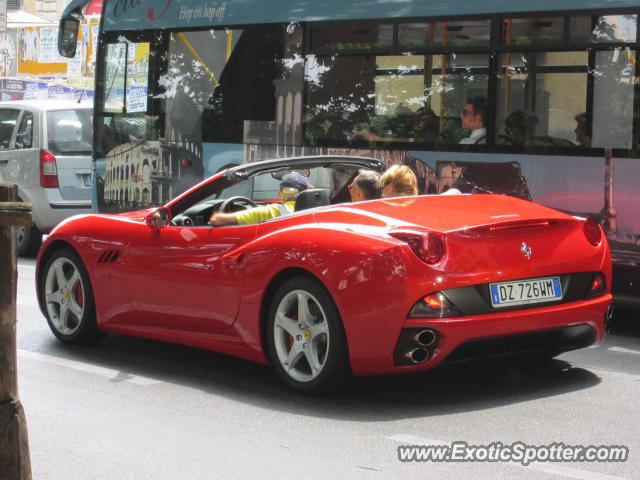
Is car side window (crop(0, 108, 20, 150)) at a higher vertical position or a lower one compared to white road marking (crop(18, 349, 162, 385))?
higher

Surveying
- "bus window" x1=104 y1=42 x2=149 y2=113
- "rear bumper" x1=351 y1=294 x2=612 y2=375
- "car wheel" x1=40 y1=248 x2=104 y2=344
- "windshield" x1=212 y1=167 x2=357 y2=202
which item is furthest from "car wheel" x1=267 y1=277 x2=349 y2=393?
"bus window" x1=104 y1=42 x2=149 y2=113

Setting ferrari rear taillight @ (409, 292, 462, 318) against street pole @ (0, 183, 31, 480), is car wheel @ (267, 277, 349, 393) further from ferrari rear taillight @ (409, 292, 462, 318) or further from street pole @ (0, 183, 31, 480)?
street pole @ (0, 183, 31, 480)

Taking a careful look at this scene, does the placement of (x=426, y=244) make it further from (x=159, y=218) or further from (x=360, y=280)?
(x=159, y=218)

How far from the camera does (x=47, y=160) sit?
14.9 metres

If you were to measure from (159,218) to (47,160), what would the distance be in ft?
26.6

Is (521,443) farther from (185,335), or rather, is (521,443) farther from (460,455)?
(185,335)

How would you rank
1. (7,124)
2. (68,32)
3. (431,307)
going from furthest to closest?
(7,124) < (68,32) < (431,307)

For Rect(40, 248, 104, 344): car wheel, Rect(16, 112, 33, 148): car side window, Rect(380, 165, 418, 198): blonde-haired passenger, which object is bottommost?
Rect(40, 248, 104, 344): car wheel

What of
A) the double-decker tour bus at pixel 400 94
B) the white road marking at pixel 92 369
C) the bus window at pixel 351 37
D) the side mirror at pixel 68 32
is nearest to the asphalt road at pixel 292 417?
the white road marking at pixel 92 369

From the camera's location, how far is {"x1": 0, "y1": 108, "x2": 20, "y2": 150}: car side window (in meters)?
15.3

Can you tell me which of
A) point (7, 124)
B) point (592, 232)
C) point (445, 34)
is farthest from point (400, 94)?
point (7, 124)

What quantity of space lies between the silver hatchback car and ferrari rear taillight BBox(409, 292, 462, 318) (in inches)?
386

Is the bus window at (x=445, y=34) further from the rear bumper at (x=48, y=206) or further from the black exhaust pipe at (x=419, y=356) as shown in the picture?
the rear bumper at (x=48, y=206)

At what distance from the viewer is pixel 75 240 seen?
792 centimetres
